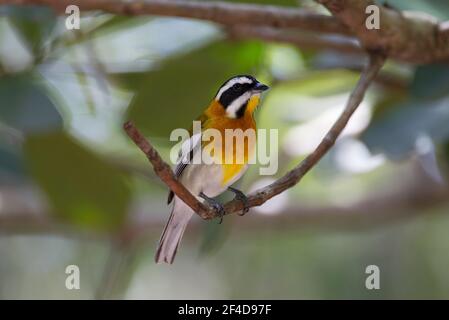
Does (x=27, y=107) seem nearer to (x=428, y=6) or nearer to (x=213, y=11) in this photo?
(x=213, y=11)

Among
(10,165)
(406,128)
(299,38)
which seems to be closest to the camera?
(406,128)

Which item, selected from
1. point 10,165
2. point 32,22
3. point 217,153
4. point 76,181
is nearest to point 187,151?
point 217,153

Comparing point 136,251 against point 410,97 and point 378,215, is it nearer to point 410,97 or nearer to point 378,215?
point 378,215

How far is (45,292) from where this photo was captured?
4.04m

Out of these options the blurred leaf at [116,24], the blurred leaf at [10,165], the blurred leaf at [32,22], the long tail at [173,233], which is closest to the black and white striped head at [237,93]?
the long tail at [173,233]

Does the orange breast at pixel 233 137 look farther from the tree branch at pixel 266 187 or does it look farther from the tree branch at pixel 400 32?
the tree branch at pixel 400 32

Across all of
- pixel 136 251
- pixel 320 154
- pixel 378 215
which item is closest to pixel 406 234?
pixel 378 215

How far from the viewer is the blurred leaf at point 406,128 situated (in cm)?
296

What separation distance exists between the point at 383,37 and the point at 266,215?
1.10 metres

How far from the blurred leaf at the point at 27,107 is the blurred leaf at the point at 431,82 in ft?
3.53

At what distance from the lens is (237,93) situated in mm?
2264

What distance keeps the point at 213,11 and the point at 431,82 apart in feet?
2.32

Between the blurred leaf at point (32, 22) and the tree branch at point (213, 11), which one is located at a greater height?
the blurred leaf at point (32, 22)

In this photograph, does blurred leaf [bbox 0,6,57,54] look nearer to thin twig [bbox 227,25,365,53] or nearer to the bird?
thin twig [bbox 227,25,365,53]
